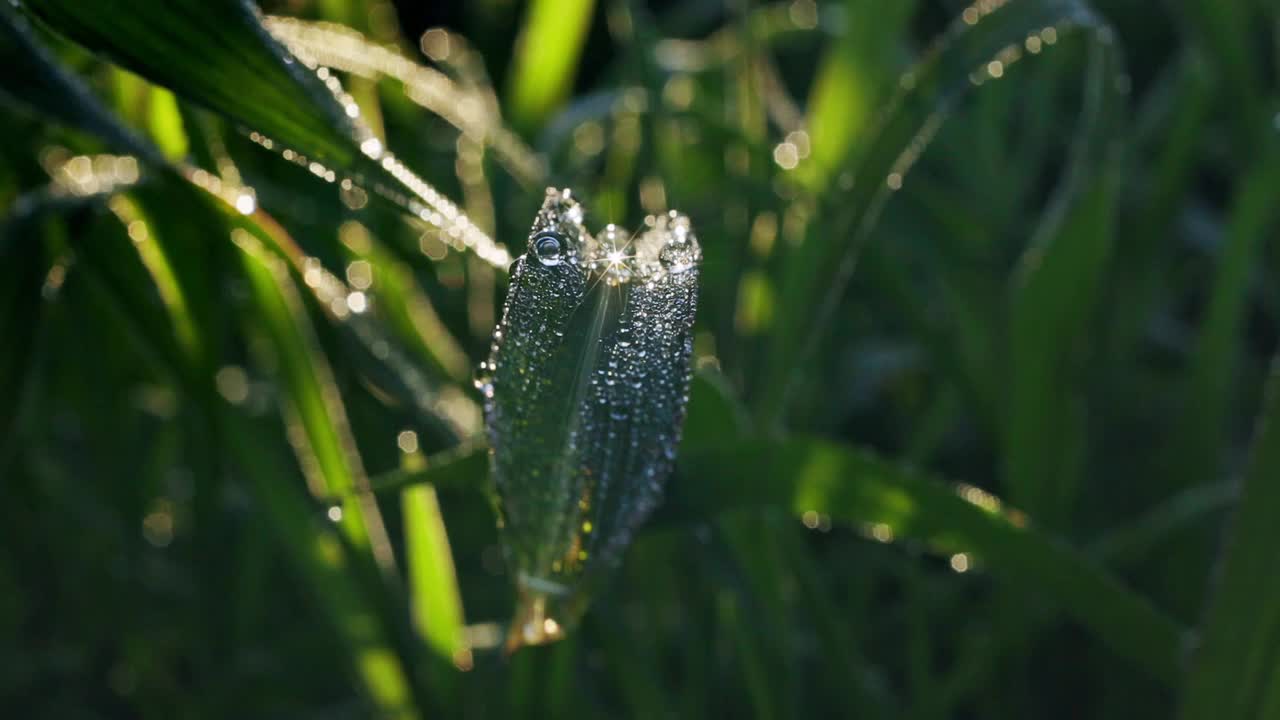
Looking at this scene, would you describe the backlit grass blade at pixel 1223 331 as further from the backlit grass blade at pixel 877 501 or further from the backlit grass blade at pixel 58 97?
the backlit grass blade at pixel 58 97

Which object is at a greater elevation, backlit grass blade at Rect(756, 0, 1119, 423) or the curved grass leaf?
backlit grass blade at Rect(756, 0, 1119, 423)

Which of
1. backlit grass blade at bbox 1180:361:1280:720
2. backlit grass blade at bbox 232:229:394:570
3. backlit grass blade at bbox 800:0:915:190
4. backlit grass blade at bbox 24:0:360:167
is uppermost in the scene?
backlit grass blade at bbox 800:0:915:190

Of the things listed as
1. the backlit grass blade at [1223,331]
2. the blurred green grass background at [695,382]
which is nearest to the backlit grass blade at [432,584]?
the blurred green grass background at [695,382]

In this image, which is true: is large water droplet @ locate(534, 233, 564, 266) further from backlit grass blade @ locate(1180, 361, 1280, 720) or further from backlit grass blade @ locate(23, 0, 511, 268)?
backlit grass blade @ locate(1180, 361, 1280, 720)

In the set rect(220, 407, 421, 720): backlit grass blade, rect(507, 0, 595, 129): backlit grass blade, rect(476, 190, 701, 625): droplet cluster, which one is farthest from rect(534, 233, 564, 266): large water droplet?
rect(507, 0, 595, 129): backlit grass blade

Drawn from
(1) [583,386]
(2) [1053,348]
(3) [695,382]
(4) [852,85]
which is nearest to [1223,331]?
(2) [1053,348]

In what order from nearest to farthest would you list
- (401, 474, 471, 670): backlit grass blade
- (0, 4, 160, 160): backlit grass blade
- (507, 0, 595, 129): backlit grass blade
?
(0, 4, 160, 160): backlit grass blade → (401, 474, 471, 670): backlit grass blade → (507, 0, 595, 129): backlit grass blade
